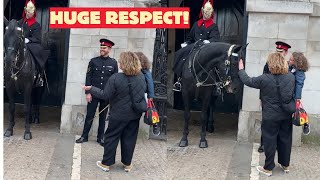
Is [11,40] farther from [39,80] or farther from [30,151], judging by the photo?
[30,151]

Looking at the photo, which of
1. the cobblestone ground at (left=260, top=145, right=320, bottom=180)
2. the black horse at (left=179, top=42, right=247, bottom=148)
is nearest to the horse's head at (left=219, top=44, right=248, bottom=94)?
the black horse at (left=179, top=42, right=247, bottom=148)

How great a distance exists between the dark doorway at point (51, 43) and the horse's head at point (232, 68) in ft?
16.8

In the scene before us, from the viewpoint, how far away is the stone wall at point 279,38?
33.6 ft

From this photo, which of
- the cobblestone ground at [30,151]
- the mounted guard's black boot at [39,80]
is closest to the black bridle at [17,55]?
the mounted guard's black boot at [39,80]

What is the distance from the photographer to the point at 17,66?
9.82m

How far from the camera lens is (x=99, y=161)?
8797 mm

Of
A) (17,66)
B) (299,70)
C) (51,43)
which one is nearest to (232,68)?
(299,70)

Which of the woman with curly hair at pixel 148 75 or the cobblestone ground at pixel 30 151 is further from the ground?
the woman with curly hair at pixel 148 75

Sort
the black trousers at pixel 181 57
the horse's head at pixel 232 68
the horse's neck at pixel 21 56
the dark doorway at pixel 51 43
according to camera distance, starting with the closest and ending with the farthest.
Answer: the horse's head at pixel 232 68
the horse's neck at pixel 21 56
the black trousers at pixel 181 57
the dark doorway at pixel 51 43

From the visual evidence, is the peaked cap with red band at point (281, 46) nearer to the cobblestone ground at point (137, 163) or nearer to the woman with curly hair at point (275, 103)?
the woman with curly hair at point (275, 103)

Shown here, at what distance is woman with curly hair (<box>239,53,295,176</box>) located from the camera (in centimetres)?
818

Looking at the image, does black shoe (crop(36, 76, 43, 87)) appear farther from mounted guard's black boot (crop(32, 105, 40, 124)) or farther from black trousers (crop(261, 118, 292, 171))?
black trousers (crop(261, 118, 292, 171))

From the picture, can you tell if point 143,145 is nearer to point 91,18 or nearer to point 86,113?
point 86,113

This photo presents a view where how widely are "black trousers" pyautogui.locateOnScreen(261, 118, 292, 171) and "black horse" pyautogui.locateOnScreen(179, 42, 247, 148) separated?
108cm
